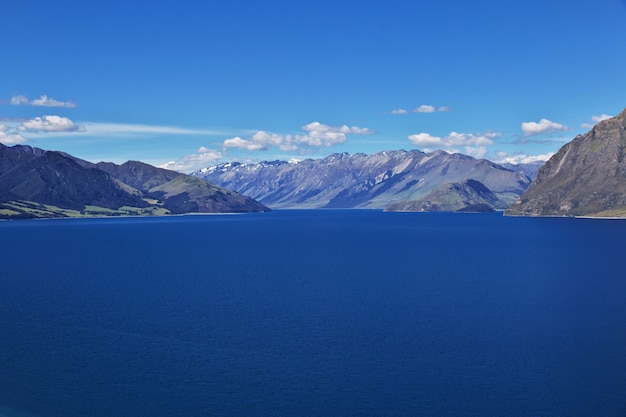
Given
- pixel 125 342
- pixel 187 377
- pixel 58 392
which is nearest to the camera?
pixel 58 392

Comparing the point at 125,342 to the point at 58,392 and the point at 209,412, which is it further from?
the point at 209,412

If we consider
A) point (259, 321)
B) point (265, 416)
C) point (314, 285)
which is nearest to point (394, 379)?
point (265, 416)

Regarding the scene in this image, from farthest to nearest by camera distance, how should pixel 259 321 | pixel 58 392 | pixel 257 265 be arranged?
pixel 257 265 < pixel 259 321 < pixel 58 392

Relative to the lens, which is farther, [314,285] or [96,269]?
[96,269]

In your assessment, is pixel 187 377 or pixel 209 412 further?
pixel 187 377

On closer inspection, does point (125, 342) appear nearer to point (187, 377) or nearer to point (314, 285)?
point (187, 377)

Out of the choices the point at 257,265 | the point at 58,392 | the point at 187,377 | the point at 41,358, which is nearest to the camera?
the point at 58,392

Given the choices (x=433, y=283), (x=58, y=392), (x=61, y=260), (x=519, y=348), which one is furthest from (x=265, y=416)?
(x=61, y=260)

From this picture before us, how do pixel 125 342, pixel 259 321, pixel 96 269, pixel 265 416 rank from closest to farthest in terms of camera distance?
pixel 265 416, pixel 125 342, pixel 259 321, pixel 96 269
